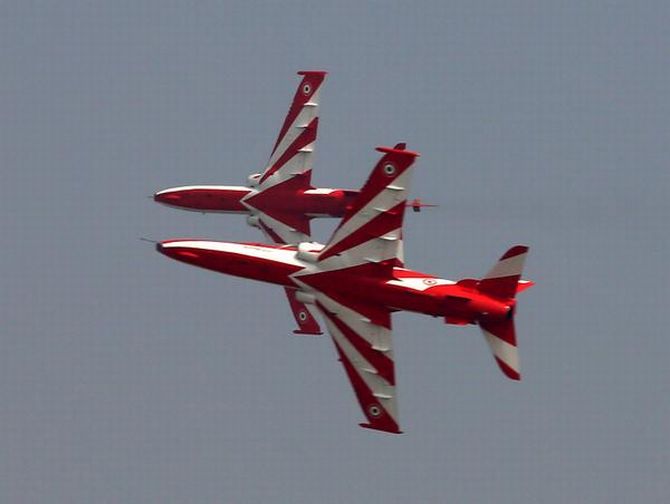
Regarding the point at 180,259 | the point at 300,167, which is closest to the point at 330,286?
the point at 180,259

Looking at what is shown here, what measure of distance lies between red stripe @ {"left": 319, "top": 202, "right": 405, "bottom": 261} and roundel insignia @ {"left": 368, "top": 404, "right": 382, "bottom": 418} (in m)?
6.48

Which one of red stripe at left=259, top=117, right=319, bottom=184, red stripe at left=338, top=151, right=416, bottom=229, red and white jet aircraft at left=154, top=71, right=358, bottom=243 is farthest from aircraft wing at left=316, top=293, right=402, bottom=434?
red stripe at left=259, top=117, right=319, bottom=184

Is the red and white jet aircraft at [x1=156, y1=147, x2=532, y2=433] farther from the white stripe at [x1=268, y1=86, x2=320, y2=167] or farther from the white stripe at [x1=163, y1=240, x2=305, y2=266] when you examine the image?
the white stripe at [x1=268, y1=86, x2=320, y2=167]

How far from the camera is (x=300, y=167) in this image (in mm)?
83562

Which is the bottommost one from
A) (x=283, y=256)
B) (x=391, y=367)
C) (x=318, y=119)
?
(x=391, y=367)

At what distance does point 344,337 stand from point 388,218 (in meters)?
5.55

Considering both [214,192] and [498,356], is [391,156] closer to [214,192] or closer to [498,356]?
[498,356]

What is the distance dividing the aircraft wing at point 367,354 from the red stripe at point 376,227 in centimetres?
254

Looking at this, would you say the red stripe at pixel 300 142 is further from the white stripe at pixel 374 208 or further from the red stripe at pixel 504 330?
the red stripe at pixel 504 330

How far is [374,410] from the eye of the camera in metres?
72.9

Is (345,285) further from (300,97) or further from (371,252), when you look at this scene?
(300,97)

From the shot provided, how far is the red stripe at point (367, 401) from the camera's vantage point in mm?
72750

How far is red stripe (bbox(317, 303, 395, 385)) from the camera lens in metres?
72.2

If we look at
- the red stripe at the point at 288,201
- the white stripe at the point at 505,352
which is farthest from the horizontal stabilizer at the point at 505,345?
the red stripe at the point at 288,201
